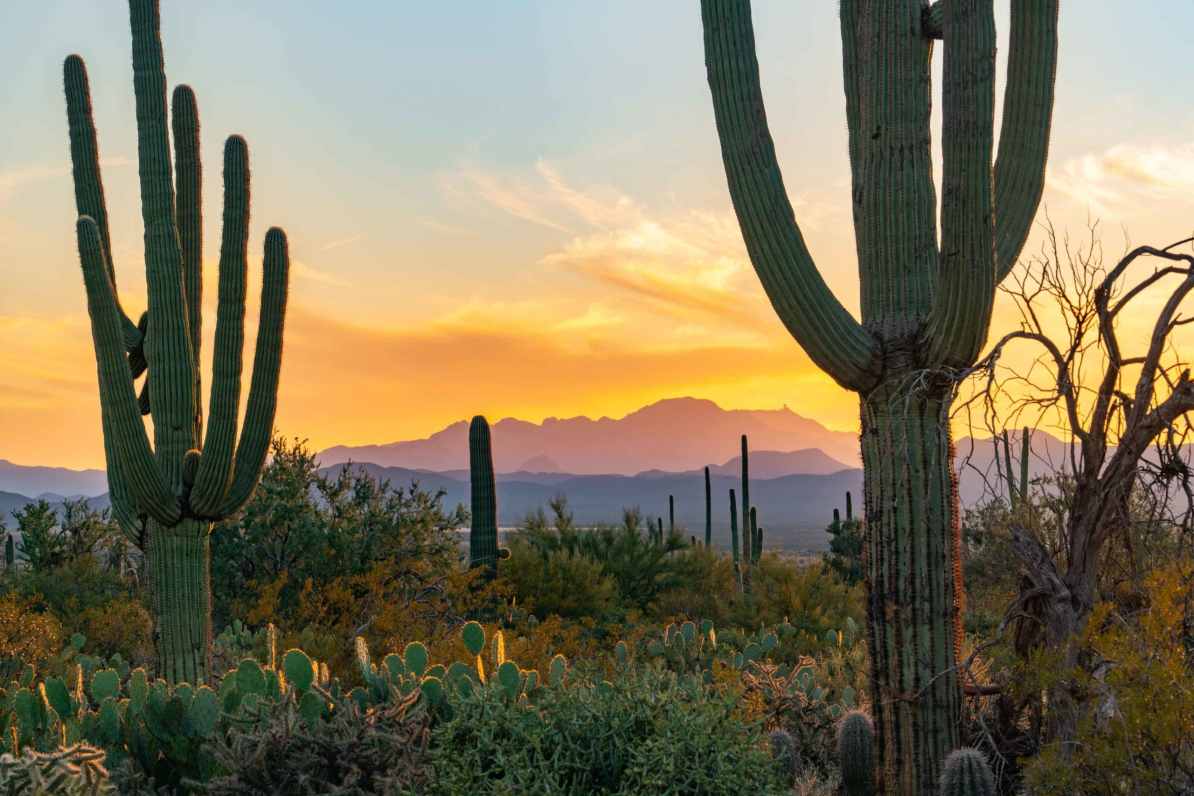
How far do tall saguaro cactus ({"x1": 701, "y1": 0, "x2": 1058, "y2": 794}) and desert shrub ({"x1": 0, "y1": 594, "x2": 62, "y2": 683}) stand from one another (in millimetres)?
8816

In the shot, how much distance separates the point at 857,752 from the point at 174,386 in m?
7.22

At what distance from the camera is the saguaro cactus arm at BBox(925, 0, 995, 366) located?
7.13 metres

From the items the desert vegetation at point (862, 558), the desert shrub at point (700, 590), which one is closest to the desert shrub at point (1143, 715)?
the desert vegetation at point (862, 558)

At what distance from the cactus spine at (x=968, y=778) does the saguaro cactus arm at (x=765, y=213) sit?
7.51 feet

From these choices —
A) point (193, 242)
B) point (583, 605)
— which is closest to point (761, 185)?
point (193, 242)

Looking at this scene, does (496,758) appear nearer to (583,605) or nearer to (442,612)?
(442,612)

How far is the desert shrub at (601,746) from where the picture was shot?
5.57 metres

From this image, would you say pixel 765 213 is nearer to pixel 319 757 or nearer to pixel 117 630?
pixel 319 757

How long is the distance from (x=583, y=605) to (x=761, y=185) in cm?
1058

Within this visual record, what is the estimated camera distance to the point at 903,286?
7.57 m

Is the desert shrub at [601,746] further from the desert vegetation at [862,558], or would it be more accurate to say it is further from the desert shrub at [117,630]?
the desert shrub at [117,630]

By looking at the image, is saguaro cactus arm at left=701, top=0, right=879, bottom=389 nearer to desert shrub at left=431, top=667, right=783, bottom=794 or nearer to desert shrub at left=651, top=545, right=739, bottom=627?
desert shrub at left=431, top=667, right=783, bottom=794

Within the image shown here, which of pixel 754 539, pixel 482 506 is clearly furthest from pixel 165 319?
pixel 754 539

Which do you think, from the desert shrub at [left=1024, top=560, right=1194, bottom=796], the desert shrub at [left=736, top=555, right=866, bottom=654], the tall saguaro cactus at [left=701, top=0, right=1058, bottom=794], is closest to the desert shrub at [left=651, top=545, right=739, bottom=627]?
the desert shrub at [left=736, top=555, right=866, bottom=654]
